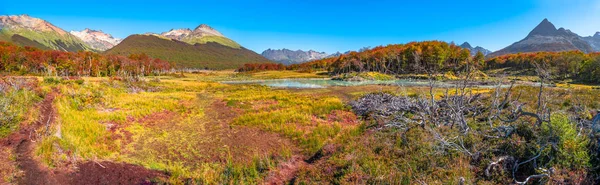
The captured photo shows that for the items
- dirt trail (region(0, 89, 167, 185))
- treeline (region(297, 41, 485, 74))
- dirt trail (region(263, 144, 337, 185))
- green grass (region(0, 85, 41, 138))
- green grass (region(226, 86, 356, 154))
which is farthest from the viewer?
treeline (region(297, 41, 485, 74))

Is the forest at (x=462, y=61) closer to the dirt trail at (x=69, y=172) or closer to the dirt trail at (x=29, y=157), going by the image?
the dirt trail at (x=69, y=172)

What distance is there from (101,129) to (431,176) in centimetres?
1472

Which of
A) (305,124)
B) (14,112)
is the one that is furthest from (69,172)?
(305,124)

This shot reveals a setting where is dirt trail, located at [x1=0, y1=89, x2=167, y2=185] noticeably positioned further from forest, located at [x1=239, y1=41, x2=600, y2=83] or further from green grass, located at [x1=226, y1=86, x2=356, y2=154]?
forest, located at [x1=239, y1=41, x2=600, y2=83]

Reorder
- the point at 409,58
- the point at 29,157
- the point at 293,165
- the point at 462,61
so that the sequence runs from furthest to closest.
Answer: the point at 409,58 < the point at 462,61 < the point at 293,165 < the point at 29,157

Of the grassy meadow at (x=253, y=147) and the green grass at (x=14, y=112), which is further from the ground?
the green grass at (x=14, y=112)

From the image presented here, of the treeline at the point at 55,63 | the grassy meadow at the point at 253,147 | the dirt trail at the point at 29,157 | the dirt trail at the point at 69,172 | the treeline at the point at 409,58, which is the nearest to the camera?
the grassy meadow at the point at 253,147

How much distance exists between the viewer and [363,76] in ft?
270

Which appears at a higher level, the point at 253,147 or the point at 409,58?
the point at 409,58

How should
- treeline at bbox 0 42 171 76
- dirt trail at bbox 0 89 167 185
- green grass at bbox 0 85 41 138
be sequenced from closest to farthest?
dirt trail at bbox 0 89 167 185 < green grass at bbox 0 85 41 138 < treeline at bbox 0 42 171 76

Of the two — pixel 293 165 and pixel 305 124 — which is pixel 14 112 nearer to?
pixel 293 165

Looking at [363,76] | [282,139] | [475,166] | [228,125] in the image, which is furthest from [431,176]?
[363,76]

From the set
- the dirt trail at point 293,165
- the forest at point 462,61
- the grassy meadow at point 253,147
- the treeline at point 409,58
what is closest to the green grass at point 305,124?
the grassy meadow at point 253,147

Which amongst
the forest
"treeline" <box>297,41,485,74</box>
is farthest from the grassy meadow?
"treeline" <box>297,41,485,74</box>
